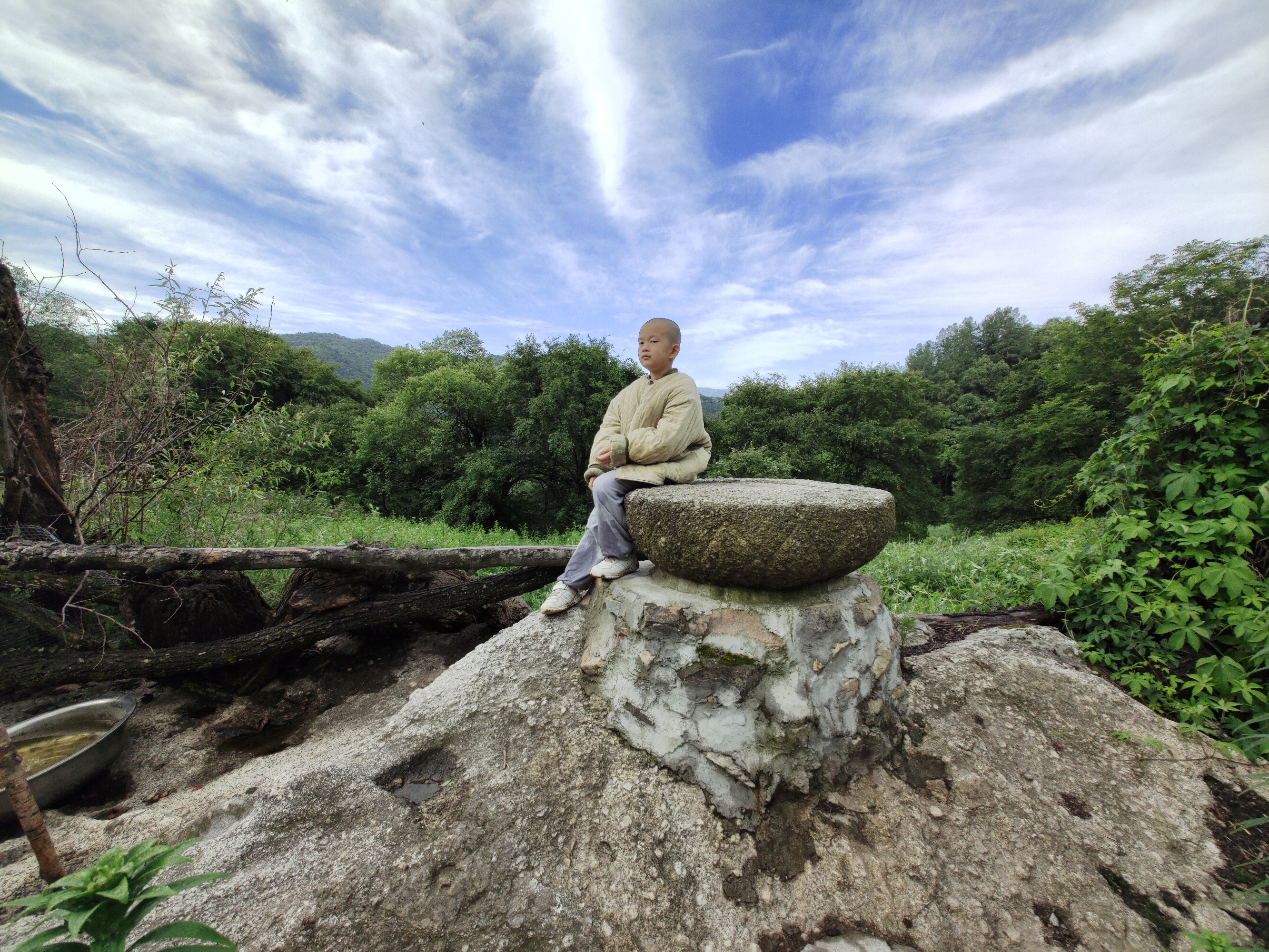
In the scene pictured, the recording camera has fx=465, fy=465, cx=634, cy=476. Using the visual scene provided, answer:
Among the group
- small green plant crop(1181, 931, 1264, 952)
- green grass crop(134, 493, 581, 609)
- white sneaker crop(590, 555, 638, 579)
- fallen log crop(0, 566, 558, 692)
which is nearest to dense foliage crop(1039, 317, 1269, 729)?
small green plant crop(1181, 931, 1264, 952)

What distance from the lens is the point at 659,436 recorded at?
8.49ft

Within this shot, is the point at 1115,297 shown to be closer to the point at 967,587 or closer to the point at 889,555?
the point at 889,555

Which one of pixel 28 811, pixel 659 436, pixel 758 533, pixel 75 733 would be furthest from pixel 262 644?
pixel 758 533

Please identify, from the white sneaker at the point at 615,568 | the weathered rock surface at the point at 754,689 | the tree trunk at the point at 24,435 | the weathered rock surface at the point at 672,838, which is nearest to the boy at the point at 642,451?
the white sneaker at the point at 615,568

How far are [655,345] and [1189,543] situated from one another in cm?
319

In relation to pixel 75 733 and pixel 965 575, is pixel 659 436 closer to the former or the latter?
pixel 965 575

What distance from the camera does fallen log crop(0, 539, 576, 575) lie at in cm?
284

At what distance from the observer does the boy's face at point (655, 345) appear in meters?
2.62

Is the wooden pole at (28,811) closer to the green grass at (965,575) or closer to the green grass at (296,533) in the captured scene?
the green grass at (296,533)

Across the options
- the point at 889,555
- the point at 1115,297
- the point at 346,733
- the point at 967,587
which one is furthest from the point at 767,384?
the point at 346,733

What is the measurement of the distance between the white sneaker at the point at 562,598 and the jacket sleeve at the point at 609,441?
2.35ft

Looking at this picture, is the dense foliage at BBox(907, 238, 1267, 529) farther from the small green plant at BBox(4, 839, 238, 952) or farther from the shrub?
the small green plant at BBox(4, 839, 238, 952)

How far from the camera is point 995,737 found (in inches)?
95.0

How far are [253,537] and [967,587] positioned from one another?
737 centimetres
